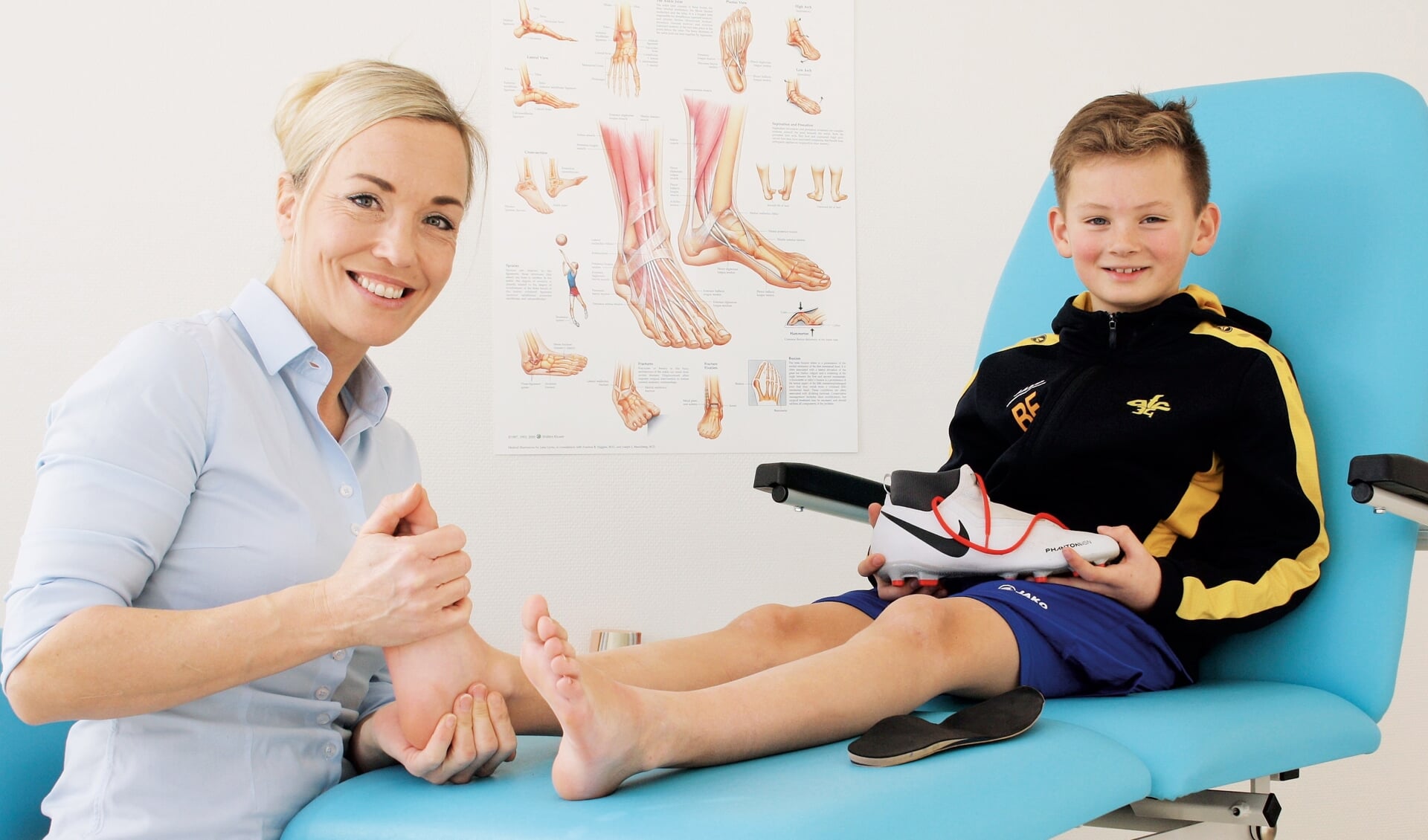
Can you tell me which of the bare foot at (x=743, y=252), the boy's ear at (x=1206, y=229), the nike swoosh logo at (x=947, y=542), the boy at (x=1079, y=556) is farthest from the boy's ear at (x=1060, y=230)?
the bare foot at (x=743, y=252)

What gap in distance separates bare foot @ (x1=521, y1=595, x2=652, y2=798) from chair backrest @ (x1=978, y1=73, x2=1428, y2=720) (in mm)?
819

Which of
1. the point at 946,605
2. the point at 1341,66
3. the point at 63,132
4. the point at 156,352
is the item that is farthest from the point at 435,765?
the point at 1341,66

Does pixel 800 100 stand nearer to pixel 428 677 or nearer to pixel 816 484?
pixel 816 484

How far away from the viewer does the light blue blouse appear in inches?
31.4

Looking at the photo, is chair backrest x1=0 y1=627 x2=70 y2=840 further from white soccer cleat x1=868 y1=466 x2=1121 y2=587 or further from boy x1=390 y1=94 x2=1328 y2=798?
white soccer cleat x1=868 y1=466 x2=1121 y2=587

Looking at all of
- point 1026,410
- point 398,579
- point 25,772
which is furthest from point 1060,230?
point 25,772

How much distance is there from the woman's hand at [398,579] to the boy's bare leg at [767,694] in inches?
3.4

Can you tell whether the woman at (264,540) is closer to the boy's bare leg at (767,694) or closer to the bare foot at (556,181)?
the boy's bare leg at (767,694)

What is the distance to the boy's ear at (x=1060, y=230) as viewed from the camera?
4.91 ft

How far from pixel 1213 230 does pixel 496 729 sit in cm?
107

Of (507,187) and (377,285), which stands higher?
(507,187)

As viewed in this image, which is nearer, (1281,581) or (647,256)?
(1281,581)

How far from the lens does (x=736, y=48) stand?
2.24 meters

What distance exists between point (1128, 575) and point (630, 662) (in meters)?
0.55
